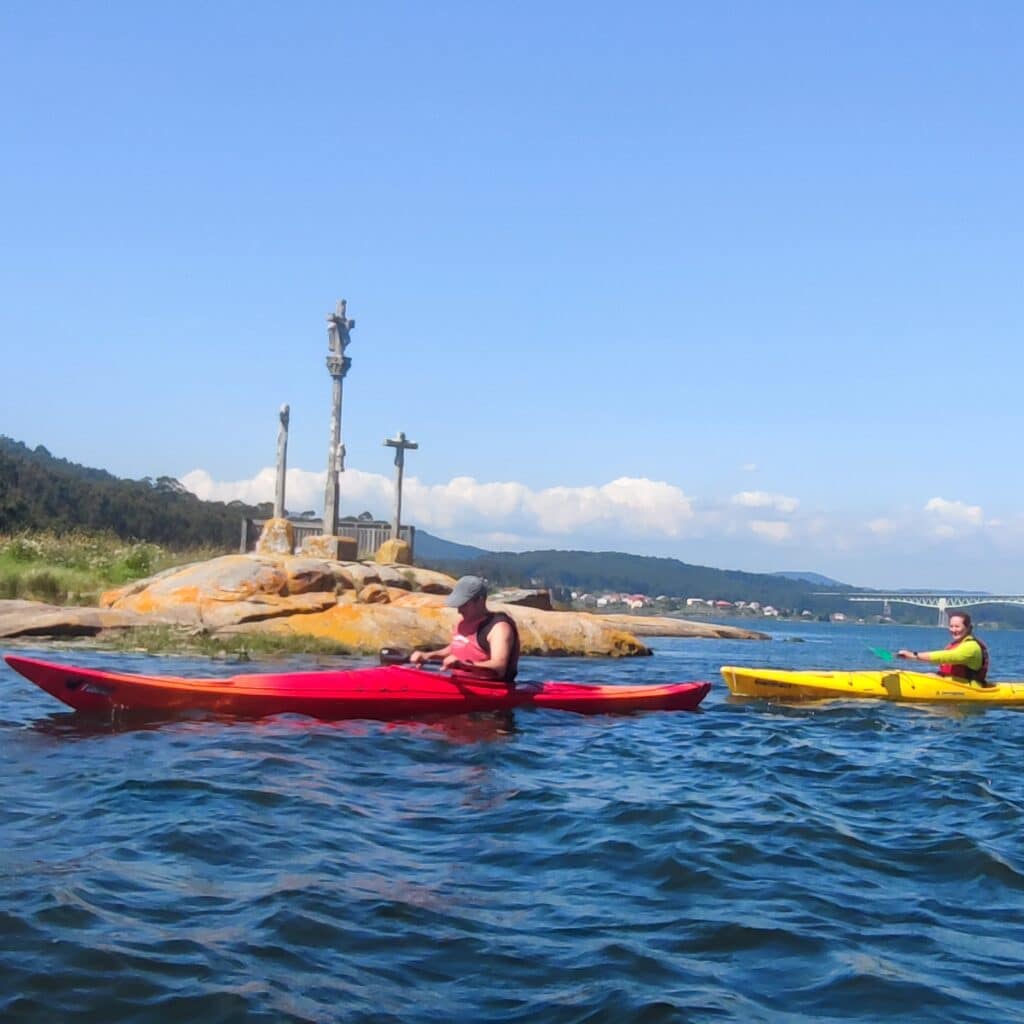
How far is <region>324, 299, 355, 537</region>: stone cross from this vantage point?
2573cm

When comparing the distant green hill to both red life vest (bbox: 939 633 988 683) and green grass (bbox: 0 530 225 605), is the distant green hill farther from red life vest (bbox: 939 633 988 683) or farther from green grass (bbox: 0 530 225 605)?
red life vest (bbox: 939 633 988 683)

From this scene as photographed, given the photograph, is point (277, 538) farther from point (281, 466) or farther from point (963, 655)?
point (963, 655)

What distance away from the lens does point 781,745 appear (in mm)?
9953

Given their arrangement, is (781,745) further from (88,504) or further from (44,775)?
(88,504)

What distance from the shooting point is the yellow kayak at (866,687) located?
13.3 meters

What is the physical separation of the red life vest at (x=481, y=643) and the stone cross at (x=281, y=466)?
16505 millimetres

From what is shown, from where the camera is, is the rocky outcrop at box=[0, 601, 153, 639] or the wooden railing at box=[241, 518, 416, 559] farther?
the wooden railing at box=[241, 518, 416, 559]

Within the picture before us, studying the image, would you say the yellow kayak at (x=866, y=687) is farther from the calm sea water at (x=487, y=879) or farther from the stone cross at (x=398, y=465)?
the stone cross at (x=398, y=465)

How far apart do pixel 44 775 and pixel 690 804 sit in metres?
3.98

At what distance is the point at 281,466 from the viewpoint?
26.7m

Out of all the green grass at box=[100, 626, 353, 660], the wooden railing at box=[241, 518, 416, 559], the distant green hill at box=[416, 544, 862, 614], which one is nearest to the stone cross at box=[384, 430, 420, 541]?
the wooden railing at box=[241, 518, 416, 559]

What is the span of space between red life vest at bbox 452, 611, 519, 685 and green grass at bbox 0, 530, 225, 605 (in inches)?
457

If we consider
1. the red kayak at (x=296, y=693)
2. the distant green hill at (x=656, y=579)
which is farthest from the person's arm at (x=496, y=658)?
the distant green hill at (x=656, y=579)

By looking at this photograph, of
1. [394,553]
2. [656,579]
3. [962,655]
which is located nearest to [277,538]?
[394,553]
